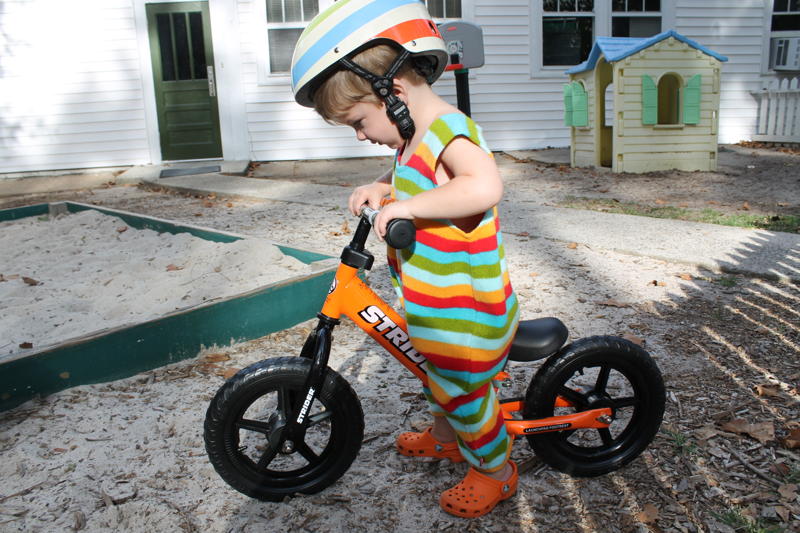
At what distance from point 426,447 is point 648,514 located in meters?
0.76

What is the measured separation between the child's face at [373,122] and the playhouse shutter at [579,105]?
8013 mm

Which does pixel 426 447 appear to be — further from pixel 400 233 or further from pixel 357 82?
pixel 357 82

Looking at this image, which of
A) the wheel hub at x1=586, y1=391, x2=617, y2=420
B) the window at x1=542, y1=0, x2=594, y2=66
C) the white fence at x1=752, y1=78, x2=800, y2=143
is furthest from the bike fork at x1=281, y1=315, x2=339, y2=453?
the white fence at x1=752, y1=78, x2=800, y2=143

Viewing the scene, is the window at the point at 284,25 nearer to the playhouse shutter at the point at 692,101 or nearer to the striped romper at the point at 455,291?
the playhouse shutter at the point at 692,101

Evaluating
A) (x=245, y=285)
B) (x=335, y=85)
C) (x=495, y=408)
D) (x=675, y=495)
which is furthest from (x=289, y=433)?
(x=245, y=285)

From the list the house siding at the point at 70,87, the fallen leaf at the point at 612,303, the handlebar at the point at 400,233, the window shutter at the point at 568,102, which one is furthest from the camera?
the house siding at the point at 70,87

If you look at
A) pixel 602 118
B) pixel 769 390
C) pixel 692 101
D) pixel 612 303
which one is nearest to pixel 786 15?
pixel 692 101

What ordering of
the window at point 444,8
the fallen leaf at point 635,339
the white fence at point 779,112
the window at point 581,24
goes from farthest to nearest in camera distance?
the window at point 581,24, the white fence at point 779,112, the window at point 444,8, the fallen leaf at point 635,339

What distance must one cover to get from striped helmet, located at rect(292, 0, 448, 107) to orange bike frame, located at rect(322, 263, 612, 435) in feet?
1.90

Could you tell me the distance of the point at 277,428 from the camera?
2.07 metres

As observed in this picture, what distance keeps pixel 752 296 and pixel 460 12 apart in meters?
9.38

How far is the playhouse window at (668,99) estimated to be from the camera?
9461 millimetres

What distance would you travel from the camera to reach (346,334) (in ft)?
11.6

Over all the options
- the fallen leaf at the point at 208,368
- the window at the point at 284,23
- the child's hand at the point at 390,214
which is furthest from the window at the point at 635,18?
the child's hand at the point at 390,214
